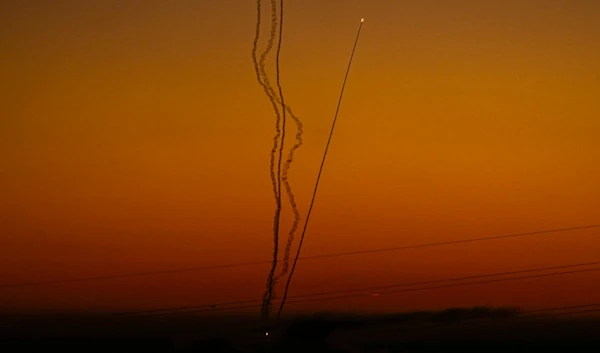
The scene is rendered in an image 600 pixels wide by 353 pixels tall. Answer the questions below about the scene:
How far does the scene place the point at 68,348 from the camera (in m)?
14.5

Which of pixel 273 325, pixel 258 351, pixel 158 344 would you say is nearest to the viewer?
pixel 273 325

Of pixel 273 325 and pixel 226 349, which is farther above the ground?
pixel 273 325

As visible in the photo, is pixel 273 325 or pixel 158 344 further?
pixel 158 344

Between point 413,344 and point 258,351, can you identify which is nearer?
point 258,351

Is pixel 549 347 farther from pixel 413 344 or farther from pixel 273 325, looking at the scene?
pixel 273 325

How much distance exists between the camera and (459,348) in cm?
1484

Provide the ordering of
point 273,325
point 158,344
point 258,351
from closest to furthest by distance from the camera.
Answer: point 273,325
point 258,351
point 158,344

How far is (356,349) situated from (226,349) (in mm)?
2369

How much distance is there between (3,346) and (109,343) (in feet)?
6.14

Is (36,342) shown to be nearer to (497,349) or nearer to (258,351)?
(258,351)

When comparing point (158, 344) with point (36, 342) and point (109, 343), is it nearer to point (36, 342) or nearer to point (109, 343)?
point (109, 343)

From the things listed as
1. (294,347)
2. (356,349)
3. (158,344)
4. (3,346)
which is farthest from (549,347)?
(3,346)

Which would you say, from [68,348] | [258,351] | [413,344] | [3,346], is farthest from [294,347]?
Answer: [3,346]

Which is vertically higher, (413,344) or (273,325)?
(273,325)
